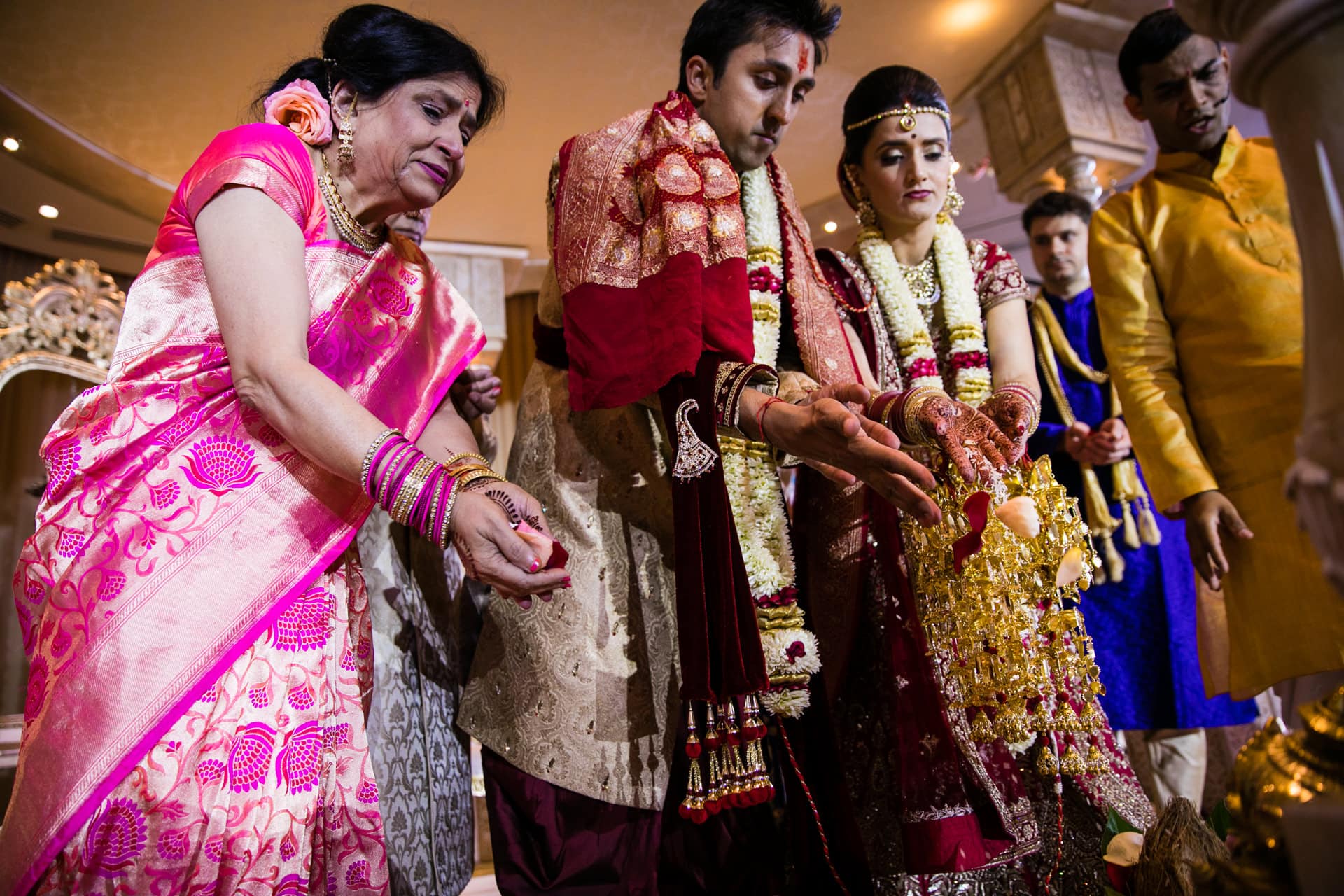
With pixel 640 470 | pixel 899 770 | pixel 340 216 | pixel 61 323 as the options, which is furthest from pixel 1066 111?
pixel 61 323


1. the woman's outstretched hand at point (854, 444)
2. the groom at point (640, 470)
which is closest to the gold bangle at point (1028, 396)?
the groom at point (640, 470)

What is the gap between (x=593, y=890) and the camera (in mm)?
1536

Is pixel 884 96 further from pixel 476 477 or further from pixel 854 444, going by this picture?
pixel 476 477

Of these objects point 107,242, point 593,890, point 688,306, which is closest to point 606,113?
point 107,242

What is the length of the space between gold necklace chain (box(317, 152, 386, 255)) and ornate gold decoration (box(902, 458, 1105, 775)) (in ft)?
3.35

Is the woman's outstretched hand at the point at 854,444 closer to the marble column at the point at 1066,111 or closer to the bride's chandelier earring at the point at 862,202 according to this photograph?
the bride's chandelier earring at the point at 862,202

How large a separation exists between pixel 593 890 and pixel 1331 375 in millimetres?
1296

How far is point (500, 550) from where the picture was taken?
1.17m

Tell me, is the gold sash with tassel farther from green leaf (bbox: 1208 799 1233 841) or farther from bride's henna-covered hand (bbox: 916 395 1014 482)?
bride's henna-covered hand (bbox: 916 395 1014 482)

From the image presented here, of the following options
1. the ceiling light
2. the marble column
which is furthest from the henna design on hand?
the ceiling light

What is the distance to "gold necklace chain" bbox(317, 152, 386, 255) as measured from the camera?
1.52 meters

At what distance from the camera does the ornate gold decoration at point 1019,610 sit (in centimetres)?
142

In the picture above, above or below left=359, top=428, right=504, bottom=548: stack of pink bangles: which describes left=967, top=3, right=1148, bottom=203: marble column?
above

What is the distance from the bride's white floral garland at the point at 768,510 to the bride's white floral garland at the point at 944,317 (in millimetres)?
294
